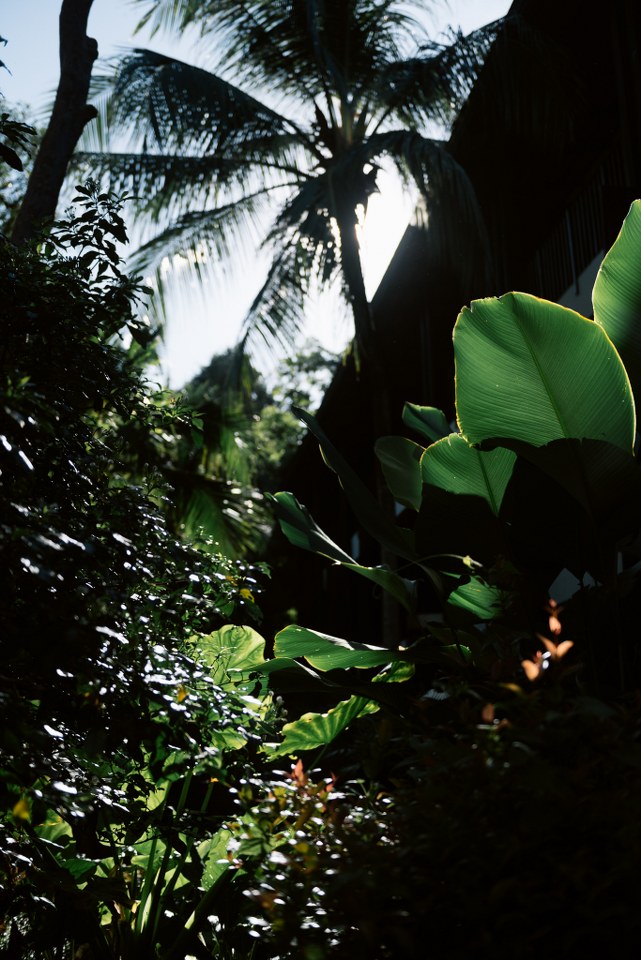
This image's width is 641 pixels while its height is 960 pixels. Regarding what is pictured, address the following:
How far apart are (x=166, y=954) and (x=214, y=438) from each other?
892 cm

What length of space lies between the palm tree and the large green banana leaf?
4633 mm

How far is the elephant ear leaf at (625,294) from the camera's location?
10.6ft

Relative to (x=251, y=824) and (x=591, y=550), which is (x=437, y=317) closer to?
(x=591, y=550)

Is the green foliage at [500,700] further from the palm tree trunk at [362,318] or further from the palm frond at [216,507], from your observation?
the palm frond at [216,507]

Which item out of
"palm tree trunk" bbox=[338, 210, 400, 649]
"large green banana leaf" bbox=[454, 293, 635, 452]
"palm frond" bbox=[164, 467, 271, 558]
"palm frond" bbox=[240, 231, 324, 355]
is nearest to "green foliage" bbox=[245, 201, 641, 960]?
"large green banana leaf" bbox=[454, 293, 635, 452]

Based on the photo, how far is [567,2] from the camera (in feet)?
22.9

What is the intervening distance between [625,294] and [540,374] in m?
0.61

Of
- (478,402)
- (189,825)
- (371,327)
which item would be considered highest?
(371,327)

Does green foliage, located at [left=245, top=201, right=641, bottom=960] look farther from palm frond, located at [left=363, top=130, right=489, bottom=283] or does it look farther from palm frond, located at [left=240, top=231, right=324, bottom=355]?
palm frond, located at [left=240, top=231, right=324, bottom=355]

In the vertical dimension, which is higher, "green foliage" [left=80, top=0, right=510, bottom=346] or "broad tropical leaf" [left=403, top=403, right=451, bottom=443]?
"green foliage" [left=80, top=0, right=510, bottom=346]

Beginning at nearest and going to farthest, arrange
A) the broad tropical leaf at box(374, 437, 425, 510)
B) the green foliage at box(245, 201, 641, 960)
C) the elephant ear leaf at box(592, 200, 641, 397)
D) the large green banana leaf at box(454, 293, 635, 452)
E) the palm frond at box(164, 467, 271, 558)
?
the green foliage at box(245, 201, 641, 960) → the large green banana leaf at box(454, 293, 635, 452) → the elephant ear leaf at box(592, 200, 641, 397) → the broad tropical leaf at box(374, 437, 425, 510) → the palm frond at box(164, 467, 271, 558)

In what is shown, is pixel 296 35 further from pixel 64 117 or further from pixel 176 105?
pixel 64 117

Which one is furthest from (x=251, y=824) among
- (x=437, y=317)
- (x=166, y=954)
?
(x=437, y=317)

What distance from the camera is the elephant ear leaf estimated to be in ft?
10.6
